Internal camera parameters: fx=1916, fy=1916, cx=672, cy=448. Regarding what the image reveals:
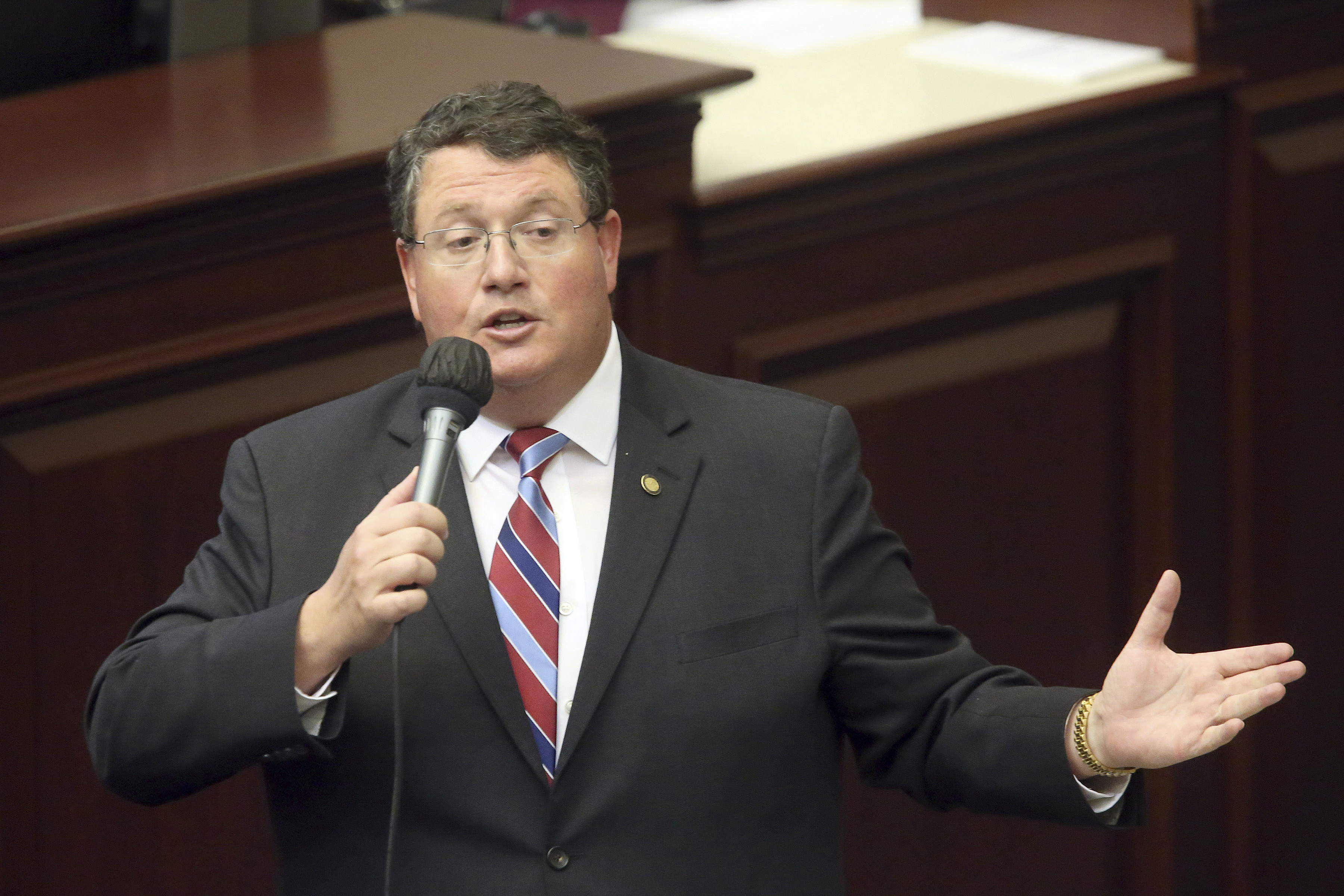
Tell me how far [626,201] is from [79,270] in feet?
2.42

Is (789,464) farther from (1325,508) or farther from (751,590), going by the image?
(1325,508)

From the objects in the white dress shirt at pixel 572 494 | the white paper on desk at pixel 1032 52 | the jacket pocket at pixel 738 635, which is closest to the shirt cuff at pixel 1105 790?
the white dress shirt at pixel 572 494

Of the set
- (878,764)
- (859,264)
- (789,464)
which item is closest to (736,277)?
(859,264)

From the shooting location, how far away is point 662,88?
2.50m

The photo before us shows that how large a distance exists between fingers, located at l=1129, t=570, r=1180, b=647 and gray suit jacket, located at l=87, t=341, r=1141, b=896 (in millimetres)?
139

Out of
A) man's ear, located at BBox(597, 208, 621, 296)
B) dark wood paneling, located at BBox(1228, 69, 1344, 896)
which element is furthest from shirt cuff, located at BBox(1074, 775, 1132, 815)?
dark wood paneling, located at BBox(1228, 69, 1344, 896)

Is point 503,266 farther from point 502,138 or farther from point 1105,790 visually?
point 1105,790

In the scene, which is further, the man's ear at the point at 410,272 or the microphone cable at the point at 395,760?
the man's ear at the point at 410,272

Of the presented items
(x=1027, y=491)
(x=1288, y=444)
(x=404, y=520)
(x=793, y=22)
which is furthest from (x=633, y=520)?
(x=793, y=22)

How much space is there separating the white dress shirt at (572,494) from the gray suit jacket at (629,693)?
0.07 feet

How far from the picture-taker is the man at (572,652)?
185cm

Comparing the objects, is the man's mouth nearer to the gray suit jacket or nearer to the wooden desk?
the gray suit jacket

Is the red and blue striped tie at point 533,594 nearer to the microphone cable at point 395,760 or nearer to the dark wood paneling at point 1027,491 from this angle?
the microphone cable at point 395,760

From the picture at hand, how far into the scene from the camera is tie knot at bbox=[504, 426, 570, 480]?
1.96 meters
